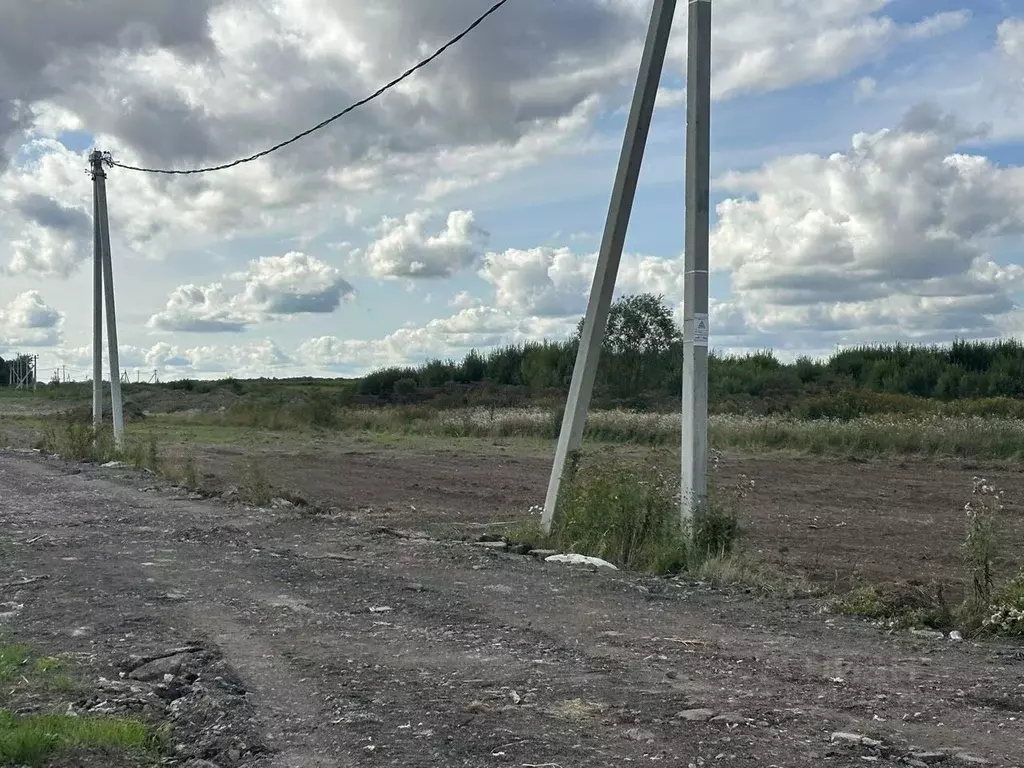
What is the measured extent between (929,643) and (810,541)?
6063 millimetres

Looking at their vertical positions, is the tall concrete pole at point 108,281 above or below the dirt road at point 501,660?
above

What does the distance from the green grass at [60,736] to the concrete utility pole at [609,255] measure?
276 inches

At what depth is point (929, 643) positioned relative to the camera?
7113mm

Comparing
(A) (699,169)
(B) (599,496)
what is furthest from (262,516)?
(A) (699,169)

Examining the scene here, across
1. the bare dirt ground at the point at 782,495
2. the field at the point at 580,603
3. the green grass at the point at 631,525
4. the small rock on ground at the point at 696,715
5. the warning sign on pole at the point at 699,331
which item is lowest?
the bare dirt ground at the point at 782,495

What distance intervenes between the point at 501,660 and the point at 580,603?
→ 1988mm

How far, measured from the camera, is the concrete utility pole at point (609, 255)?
451 inches

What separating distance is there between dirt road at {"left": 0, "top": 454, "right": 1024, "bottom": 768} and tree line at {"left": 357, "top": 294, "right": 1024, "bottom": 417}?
34611 millimetres

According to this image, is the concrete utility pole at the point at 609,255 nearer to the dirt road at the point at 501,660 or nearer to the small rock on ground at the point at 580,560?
the small rock on ground at the point at 580,560

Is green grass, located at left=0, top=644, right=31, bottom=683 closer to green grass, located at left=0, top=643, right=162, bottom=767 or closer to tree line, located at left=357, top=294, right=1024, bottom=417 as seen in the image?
green grass, located at left=0, top=643, right=162, bottom=767

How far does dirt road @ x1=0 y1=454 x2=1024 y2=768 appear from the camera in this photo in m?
4.94

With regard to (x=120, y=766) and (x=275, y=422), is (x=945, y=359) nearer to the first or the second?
(x=275, y=422)

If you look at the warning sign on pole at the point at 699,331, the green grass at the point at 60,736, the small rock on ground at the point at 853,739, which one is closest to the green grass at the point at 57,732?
the green grass at the point at 60,736

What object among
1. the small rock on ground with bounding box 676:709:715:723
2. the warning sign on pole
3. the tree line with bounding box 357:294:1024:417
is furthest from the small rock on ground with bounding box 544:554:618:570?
the tree line with bounding box 357:294:1024:417
